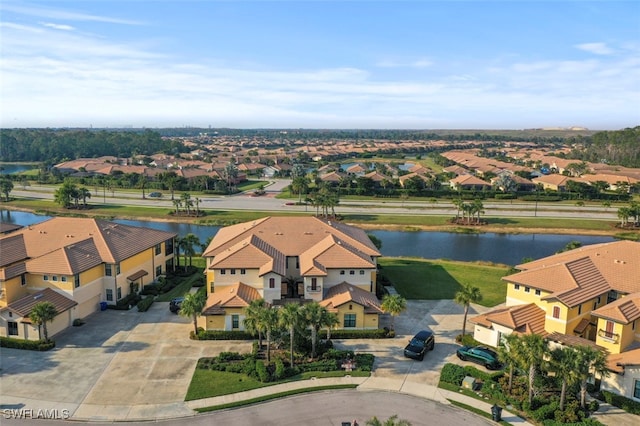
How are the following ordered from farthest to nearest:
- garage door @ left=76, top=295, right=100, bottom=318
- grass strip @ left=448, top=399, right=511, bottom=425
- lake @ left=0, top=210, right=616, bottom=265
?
lake @ left=0, top=210, right=616, bottom=265 < garage door @ left=76, top=295, right=100, bottom=318 < grass strip @ left=448, top=399, right=511, bottom=425

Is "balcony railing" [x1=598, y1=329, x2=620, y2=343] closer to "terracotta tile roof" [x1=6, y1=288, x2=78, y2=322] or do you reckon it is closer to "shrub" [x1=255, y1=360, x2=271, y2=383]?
"shrub" [x1=255, y1=360, x2=271, y2=383]

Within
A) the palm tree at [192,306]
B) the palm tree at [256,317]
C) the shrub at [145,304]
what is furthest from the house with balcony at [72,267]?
the palm tree at [256,317]

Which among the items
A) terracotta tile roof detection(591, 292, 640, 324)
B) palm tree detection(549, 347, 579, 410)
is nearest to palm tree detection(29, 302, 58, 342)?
palm tree detection(549, 347, 579, 410)

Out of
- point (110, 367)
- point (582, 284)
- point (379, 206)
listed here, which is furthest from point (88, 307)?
point (379, 206)

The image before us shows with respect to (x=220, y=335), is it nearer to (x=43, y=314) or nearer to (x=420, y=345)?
(x=43, y=314)

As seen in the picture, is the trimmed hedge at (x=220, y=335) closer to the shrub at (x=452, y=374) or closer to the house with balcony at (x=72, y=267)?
the house with balcony at (x=72, y=267)
